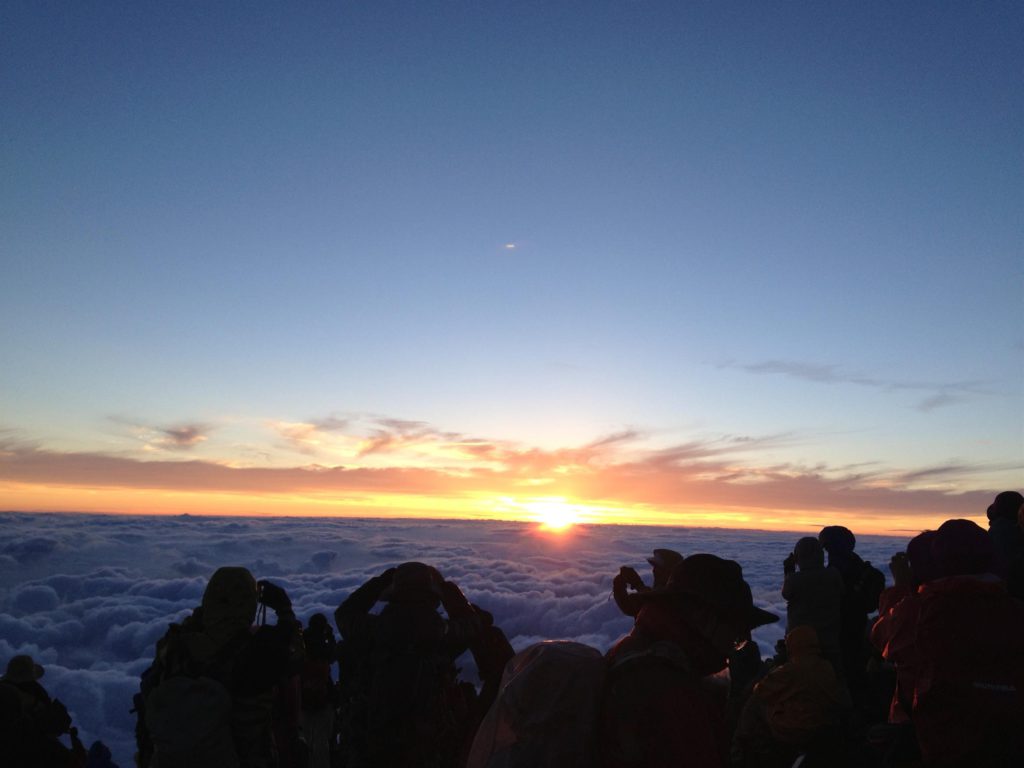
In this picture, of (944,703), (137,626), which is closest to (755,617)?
(944,703)

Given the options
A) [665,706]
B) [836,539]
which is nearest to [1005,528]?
[836,539]

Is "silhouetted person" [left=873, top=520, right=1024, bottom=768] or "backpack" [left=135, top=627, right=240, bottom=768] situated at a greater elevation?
"silhouetted person" [left=873, top=520, right=1024, bottom=768]

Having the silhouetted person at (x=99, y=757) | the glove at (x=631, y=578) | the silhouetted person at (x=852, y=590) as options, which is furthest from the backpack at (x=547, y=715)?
the silhouetted person at (x=99, y=757)

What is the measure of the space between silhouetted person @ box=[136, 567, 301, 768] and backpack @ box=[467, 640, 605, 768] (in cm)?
259

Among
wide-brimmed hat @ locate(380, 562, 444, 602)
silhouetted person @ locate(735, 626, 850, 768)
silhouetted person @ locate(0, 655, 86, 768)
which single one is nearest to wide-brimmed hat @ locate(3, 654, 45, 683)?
silhouetted person @ locate(0, 655, 86, 768)

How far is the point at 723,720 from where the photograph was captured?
2.16m

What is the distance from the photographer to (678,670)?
204cm

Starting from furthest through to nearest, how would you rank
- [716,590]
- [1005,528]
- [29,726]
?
[1005,528]
[29,726]
[716,590]

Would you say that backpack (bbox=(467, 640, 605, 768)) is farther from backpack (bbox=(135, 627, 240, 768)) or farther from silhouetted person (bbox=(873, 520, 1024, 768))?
backpack (bbox=(135, 627, 240, 768))

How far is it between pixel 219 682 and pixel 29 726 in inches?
67.8

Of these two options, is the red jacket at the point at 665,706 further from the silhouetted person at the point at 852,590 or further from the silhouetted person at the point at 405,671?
the silhouetted person at the point at 852,590

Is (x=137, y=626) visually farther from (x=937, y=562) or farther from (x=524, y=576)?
(x=937, y=562)

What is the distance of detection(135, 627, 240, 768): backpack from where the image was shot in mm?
4031

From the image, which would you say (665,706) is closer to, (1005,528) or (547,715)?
(547,715)
